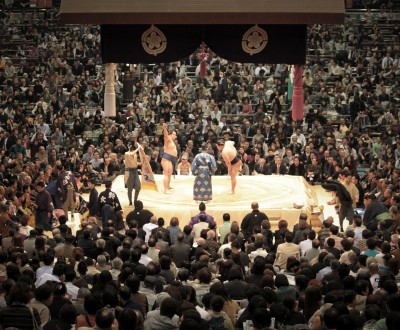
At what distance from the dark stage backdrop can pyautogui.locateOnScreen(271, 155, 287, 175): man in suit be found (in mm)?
2996

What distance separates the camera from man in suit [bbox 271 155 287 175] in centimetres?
1275

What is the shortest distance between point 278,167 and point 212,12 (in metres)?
3.71

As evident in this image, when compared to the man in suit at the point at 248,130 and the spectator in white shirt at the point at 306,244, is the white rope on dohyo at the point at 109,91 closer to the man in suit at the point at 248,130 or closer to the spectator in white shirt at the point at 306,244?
the spectator in white shirt at the point at 306,244

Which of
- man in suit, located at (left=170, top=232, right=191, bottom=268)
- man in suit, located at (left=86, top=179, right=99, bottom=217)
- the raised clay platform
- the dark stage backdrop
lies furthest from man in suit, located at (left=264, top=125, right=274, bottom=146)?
man in suit, located at (left=170, top=232, right=191, bottom=268)

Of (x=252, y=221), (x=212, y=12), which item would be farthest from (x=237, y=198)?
(x=212, y=12)

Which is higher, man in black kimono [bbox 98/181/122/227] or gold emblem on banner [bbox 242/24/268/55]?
gold emblem on banner [bbox 242/24/268/55]

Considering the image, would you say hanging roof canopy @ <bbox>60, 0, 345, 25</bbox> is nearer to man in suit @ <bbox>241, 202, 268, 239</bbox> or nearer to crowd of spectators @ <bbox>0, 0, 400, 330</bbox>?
crowd of spectators @ <bbox>0, 0, 400, 330</bbox>

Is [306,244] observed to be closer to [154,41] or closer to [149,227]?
[149,227]

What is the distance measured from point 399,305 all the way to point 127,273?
1.99 metres

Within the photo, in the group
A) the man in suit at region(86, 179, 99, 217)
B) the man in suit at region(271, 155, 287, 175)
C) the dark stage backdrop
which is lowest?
the man in suit at region(86, 179, 99, 217)

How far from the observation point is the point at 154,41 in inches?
395

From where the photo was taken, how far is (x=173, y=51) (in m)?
10.1

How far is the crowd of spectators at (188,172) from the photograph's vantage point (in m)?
5.64

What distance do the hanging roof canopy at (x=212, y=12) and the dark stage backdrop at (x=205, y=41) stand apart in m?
0.30
